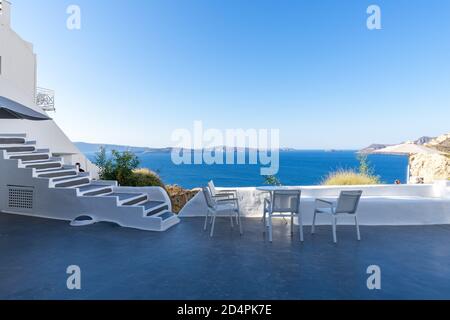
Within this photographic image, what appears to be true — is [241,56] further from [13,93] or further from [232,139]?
[13,93]

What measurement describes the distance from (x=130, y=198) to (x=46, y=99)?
416 inches

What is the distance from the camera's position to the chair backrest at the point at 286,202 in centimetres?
448

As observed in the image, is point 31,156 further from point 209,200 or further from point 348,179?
point 348,179

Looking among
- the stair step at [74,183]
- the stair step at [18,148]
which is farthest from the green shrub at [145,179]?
the stair step at [18,148]

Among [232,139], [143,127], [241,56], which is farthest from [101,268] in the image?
[143,127]

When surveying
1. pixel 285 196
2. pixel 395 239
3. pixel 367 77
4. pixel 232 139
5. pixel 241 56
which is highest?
pixel 241 56

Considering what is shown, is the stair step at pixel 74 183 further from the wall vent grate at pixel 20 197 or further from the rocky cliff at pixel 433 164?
the rocky cliff at pixel 433 164

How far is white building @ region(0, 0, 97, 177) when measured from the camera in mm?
9383

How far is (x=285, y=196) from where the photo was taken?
4.52 m

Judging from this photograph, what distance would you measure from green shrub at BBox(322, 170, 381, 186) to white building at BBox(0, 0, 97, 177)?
10151mm

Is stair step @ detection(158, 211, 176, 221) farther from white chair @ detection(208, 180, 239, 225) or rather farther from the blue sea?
the blue sea

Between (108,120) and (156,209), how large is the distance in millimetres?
16026

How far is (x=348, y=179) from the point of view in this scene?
26.7ft

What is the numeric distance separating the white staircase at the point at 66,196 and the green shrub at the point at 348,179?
16.4 feet
